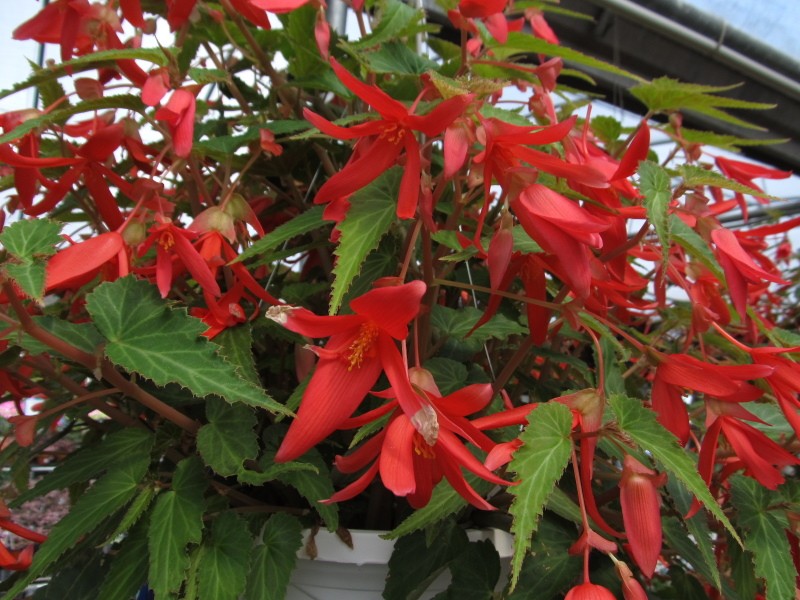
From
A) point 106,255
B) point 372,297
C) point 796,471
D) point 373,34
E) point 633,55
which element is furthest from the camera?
point 633,55

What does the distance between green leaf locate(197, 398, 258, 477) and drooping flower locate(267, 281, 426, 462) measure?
3.5 inches

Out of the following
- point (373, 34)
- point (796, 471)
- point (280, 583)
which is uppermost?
point (373, 34)

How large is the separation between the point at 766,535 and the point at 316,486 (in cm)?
28

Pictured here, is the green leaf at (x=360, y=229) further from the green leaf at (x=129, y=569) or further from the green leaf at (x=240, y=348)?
the green leaf at (x=129, y=569)

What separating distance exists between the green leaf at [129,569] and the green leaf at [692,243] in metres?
0.36

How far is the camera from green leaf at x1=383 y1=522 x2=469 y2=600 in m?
0.40

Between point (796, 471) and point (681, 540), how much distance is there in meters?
0.76

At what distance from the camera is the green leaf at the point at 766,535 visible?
37cm

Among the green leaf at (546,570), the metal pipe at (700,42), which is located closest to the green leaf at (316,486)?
the green leaf at (546,570)

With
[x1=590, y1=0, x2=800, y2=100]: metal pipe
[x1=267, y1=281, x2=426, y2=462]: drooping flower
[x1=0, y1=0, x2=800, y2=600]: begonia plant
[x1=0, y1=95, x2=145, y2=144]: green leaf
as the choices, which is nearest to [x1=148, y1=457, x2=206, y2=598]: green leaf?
[x1=0, y1=0, x2=800, y2=600]: begonia plant

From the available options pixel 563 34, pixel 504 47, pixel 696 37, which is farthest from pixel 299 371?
pixel 563 34

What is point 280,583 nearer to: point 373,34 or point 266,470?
point 266,470

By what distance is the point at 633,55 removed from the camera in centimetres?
150

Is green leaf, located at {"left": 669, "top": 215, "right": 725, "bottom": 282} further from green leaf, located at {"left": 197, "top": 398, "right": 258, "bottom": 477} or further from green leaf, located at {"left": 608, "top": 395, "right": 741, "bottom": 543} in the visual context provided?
green leaf, located at {"left": 197, "top": 398, "right": 258, "bottom": 477}
